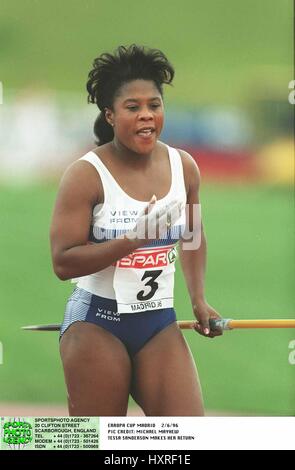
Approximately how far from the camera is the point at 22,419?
428 centimetres

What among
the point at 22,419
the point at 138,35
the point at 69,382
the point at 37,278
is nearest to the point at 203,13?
the point at 138,35

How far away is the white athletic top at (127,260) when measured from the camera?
12.8ft

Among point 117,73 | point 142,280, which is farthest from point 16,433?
point 117,73

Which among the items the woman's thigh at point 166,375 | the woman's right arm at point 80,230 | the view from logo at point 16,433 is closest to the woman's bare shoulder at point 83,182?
the woman's right arm at point 80,230

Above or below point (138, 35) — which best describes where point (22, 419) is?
below

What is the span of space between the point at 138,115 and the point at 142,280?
2.15 feet

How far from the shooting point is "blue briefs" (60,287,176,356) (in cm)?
388

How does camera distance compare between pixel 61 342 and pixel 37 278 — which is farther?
pixel 37 278

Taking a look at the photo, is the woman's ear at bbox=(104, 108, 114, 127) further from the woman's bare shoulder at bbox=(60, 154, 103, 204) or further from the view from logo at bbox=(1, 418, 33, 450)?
the view from logo at bbox=(1, 418, 33, 450)

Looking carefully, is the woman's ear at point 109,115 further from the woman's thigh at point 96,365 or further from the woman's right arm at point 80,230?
the woman's thigh at point 96,365

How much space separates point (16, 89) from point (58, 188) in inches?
22.4

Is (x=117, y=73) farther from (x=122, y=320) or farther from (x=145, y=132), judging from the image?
(x=122, y=320)
